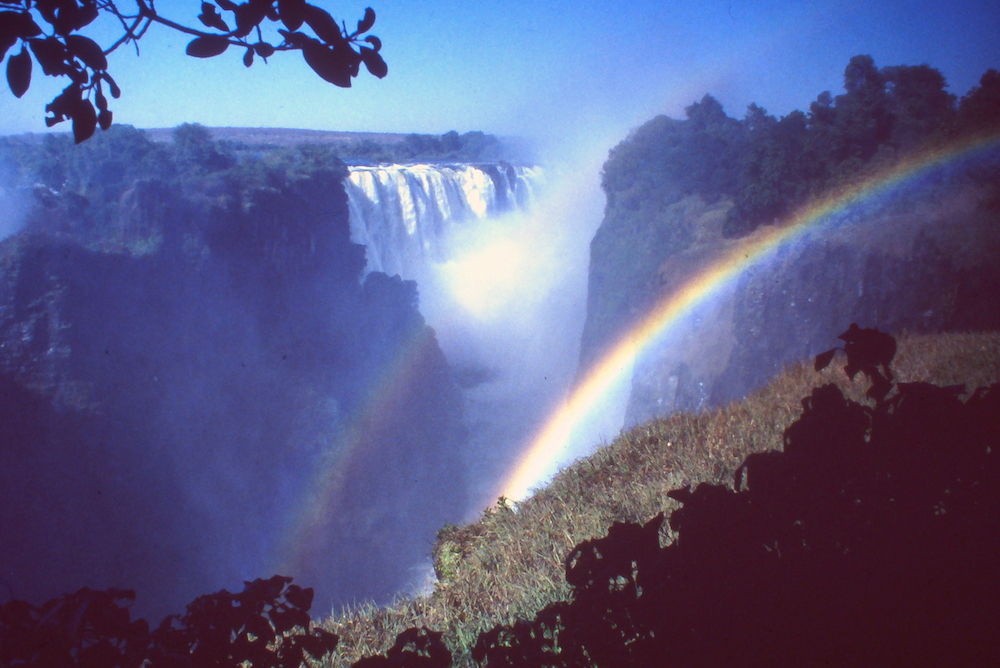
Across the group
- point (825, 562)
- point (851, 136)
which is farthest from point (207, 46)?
point (851, 136)

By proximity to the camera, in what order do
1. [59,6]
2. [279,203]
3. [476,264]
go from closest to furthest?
[59,6], [279,203], [476,264]

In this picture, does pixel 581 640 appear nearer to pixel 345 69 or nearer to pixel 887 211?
pixel 345 69

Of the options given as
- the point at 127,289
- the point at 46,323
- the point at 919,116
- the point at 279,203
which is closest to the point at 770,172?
the point at 919,116

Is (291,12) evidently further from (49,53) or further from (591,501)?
(591,501)

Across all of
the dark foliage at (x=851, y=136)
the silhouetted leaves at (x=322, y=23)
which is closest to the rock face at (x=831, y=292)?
the dark foliage at (x=851, y=136)

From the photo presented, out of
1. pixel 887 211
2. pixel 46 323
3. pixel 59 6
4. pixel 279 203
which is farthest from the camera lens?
pixel 279 203

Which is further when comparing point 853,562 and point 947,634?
point 853,562

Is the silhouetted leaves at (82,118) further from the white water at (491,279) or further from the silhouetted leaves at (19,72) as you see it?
the white water at (491,279)
